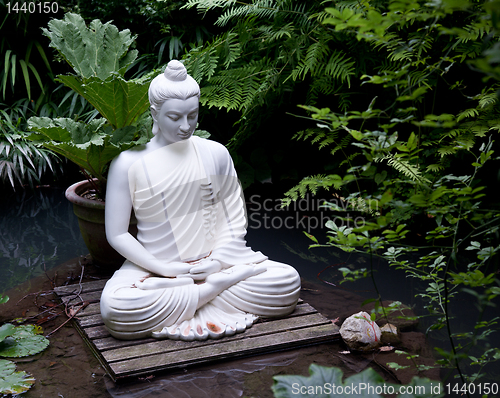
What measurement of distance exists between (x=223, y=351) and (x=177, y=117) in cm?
146

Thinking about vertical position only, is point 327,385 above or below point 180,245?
above

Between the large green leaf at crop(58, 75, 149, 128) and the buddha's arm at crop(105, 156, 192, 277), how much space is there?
0.54 m

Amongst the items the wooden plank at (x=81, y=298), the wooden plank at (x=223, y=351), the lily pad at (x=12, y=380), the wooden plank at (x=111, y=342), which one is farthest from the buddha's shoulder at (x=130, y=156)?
the lily pad at (x=12, y=380)

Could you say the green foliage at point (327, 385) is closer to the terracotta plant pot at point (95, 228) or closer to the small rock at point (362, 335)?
the small rock at point (362, 335)

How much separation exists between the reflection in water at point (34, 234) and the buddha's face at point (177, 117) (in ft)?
6.30

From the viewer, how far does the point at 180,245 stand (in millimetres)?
3236

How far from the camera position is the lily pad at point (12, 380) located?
251 centimetres

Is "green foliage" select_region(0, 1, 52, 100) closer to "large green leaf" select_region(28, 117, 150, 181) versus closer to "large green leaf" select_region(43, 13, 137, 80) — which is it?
"large green leaf" select_region(43, 13, 137, 80)

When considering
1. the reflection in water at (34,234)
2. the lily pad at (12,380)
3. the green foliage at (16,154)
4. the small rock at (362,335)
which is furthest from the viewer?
the green foliage at (16,154)

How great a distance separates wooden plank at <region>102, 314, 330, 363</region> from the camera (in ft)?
9.12

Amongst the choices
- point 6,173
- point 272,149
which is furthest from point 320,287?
point 6,173

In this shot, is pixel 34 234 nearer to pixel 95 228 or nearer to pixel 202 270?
pixel 95 228

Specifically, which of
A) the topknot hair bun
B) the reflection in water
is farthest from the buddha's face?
the reflection in water

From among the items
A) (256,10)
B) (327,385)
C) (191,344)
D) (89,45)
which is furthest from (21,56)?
(327,385)
